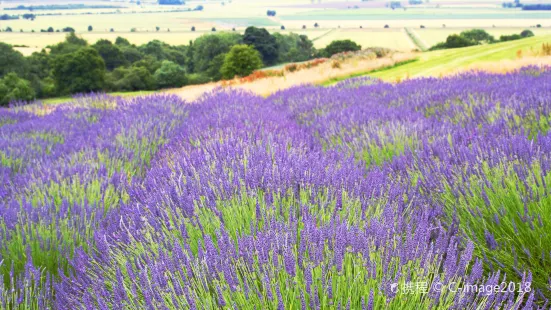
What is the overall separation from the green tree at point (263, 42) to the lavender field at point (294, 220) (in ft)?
197

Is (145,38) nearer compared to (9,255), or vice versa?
(9,255)

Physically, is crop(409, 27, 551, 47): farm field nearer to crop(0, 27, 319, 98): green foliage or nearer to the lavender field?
crop(0, 27, 319, 98): green foliage

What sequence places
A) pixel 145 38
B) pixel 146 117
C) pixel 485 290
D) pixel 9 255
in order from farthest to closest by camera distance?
pixel 145 38, pixel 146 117, pixel 9 255, pixel 485 290

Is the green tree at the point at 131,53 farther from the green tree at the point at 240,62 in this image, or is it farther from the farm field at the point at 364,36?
the farm field at the point at 364,36

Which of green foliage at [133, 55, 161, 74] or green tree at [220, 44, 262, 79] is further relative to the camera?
green foliage at [133, 55, 161, 74]

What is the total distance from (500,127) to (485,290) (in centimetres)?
233

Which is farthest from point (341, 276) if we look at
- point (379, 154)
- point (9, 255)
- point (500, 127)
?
point (500, 127)

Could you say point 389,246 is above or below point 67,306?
above

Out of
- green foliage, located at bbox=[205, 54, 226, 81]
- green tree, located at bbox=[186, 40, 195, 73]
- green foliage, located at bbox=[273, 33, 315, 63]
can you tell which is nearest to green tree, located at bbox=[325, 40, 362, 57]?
green foliage, located at bbox=[273, 33, 315, 63]

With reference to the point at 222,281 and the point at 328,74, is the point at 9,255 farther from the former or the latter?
the point at 328,74

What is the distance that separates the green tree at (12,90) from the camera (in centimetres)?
3378

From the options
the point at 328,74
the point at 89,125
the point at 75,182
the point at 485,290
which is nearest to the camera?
the point at 485,290

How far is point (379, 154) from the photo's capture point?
348cm

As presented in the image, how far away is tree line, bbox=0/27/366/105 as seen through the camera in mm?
42656
